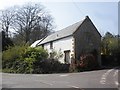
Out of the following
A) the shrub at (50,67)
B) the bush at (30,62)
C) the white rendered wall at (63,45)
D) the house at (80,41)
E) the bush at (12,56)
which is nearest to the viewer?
the shrub at (50,67)

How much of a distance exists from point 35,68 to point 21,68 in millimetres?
1903

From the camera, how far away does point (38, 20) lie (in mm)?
73125

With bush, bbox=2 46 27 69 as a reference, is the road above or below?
below

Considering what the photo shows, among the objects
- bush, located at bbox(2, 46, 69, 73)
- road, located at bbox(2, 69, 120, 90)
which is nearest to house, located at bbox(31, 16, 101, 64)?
bush, located at bbox(2, 46, 69, 73)

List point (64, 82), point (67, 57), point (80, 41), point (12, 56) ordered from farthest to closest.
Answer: point (67, 57), point (80, 41), point (12, 56), point (64, 82)

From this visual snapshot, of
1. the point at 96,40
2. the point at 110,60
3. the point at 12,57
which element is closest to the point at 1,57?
the point at 12,57

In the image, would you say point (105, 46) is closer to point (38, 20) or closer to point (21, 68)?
point (21, 68)

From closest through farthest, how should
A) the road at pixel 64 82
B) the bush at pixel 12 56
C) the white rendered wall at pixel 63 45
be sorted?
the road at pixel 64 82
the bush at pixel 12 56
the white rendered wall at pixel 63 45

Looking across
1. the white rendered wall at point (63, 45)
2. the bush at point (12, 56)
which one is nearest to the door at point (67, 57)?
the white rendered wall at point (63, 45)

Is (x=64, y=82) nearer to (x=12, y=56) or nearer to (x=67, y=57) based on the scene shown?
(x=12, y=56)

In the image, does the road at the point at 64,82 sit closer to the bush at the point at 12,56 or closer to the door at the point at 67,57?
the bush at the point at 12,56

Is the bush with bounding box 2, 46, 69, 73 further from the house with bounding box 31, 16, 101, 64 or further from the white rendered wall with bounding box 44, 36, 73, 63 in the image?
the white rendered wall with bounding box 44, 36, 73, 63

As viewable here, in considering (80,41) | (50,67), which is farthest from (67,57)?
(50,67)

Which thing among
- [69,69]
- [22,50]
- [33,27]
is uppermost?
[33,27]
